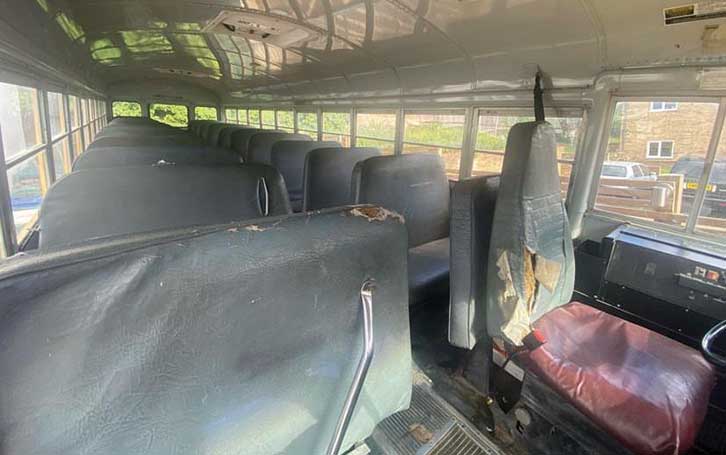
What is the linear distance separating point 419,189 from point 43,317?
231 cm

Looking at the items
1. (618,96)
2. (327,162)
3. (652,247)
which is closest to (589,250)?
(652,247)

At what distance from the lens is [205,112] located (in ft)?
39.8

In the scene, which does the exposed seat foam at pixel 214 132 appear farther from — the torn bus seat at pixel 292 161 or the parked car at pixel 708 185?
the parked car at pixel 708 185

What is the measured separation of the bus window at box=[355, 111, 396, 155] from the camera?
427 cm

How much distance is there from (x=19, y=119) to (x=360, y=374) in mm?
2910

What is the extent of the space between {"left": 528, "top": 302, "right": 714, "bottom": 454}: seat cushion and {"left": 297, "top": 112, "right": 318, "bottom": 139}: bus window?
539 cm

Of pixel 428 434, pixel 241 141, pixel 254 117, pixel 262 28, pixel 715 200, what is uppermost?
pixel 262 28

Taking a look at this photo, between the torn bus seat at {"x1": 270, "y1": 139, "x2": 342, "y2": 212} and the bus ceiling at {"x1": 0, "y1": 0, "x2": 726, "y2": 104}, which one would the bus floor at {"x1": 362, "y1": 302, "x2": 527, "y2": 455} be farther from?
the torn bus seat at {"x1": 270, "y1": 139, "x2": 342, "y2": 212}

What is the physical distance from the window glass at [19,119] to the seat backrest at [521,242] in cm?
246

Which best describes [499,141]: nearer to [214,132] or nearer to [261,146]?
[261,146]

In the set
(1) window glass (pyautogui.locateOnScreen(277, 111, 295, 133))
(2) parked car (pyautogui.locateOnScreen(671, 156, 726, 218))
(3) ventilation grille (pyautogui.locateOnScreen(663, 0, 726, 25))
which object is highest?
(3) ventilation grille (pyautogui.locateOnScreen(663, 0, 726, 25))

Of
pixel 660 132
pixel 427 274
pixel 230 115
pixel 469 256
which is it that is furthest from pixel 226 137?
pixel 230 115

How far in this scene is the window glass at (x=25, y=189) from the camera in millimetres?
1985

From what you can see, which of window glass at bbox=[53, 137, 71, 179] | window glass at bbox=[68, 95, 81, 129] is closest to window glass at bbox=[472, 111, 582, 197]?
window glass at bbox=[53, 137, 71, 179]
